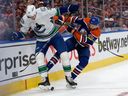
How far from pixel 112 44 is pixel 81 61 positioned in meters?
3.32

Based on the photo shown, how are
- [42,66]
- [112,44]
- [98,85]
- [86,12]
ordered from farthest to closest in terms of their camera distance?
[112,44] → [86,12] → [98,85] → [42,66]

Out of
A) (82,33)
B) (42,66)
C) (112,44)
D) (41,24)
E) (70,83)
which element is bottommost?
(112,44)

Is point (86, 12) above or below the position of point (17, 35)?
below

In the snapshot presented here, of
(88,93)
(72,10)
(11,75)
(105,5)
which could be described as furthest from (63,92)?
(105,5)

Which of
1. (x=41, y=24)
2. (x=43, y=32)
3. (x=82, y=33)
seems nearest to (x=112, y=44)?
(x=82, y=33)

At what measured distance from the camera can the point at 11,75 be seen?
7.20 m

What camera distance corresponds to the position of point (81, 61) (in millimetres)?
Result: 7824

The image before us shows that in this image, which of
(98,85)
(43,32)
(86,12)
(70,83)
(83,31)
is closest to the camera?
(43,32)

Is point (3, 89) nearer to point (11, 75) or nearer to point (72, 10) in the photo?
point (11, 75)

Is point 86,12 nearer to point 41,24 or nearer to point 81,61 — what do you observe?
point 81,61

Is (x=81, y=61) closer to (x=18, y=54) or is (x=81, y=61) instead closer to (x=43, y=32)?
(x=43, y=32)

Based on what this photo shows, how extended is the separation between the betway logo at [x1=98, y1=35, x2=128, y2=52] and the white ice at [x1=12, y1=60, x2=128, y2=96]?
28.0 inches

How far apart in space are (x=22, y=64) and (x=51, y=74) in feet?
3.29

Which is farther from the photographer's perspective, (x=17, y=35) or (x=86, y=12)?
(x=86, y=12)
